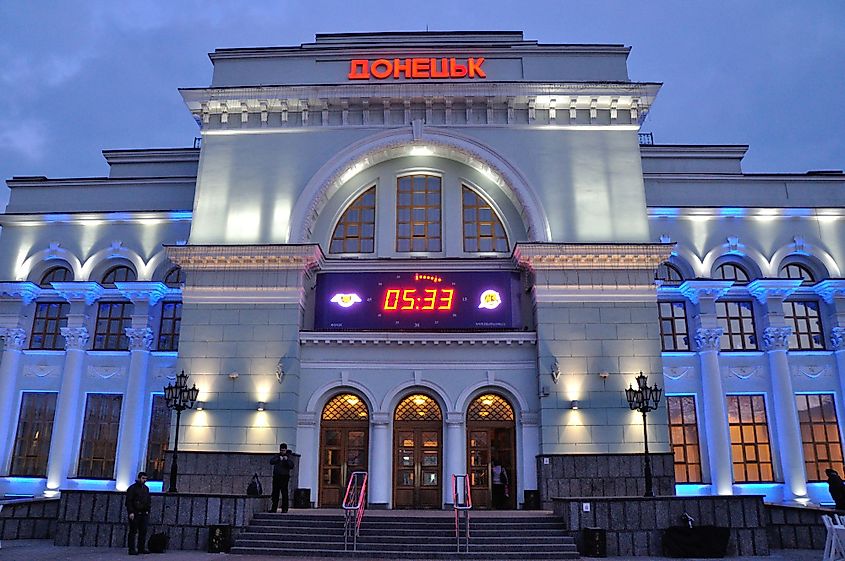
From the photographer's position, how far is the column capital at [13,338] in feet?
73.6

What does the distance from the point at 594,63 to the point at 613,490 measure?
45.8ft

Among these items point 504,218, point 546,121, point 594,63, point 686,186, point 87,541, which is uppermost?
point 594,63

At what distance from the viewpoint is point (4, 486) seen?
2128cm

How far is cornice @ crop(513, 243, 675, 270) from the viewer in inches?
810

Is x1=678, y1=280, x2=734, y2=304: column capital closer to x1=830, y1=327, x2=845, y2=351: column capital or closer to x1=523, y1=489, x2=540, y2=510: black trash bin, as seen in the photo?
x1=830, y1=327, x2=845, y2=351: column capital

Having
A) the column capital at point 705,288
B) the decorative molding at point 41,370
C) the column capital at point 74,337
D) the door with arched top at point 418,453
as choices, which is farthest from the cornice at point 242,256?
the column capital at point 705,288

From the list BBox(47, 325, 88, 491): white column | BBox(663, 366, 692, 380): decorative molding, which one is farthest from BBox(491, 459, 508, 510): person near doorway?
BBox(47, 325, 88, 491): white column

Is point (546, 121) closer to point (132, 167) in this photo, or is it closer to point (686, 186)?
point (686, 186)

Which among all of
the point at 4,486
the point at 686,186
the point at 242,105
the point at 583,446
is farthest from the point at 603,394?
the point at 4,486

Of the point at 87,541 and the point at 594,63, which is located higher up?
the point at 594,63

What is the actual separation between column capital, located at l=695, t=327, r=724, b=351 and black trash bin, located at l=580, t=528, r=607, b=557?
8.61 m

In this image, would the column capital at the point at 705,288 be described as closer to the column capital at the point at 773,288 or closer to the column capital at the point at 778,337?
the column capital at the point at 773,288

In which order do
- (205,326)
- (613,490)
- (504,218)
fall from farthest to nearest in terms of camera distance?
1. (504,218)
2. (205,326)
3. (613,490)

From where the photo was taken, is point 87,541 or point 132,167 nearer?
point 87,541
